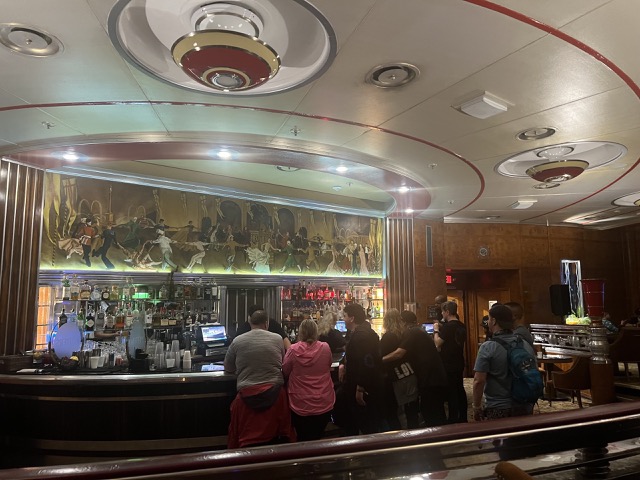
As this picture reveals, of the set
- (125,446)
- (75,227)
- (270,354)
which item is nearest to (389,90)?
(270,354)

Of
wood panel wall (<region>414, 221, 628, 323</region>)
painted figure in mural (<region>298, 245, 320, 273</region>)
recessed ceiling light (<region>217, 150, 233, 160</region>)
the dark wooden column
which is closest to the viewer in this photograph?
recessed ceiling light (<region>217, 150, 233, 160</region>)

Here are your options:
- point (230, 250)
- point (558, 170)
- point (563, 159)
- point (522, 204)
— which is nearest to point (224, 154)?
point (230, 250)

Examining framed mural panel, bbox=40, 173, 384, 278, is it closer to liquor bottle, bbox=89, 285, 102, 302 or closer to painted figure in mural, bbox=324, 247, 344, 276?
painted figure in mural, bbox=324, 247, 344, 276

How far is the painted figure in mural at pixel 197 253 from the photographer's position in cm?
734

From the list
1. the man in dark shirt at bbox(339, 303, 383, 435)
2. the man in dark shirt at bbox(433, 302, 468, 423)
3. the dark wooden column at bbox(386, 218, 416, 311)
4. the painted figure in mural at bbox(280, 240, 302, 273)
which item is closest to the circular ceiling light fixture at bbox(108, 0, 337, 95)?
the man in dark shirt at bbox(339, 303, 383, 435)

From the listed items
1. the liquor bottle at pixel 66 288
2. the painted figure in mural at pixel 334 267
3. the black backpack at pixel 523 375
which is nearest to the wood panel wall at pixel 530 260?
the painted figure in mural at pixel 334 267

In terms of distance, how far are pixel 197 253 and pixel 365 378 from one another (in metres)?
4.24

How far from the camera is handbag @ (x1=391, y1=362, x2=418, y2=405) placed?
4492 mm

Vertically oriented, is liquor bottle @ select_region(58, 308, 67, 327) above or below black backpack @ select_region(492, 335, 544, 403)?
above

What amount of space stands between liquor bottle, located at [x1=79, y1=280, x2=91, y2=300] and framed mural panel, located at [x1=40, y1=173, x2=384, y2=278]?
294mm

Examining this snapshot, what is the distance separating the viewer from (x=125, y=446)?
4.50 m

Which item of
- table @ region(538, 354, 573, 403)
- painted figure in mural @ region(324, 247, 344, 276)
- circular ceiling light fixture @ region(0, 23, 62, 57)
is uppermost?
circular ceiling light fixture @ region(0, 23, 62, 57)

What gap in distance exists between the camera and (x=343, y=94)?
4406 millimetres

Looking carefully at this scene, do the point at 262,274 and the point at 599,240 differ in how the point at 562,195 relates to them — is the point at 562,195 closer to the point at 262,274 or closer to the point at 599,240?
the point at 599,240
